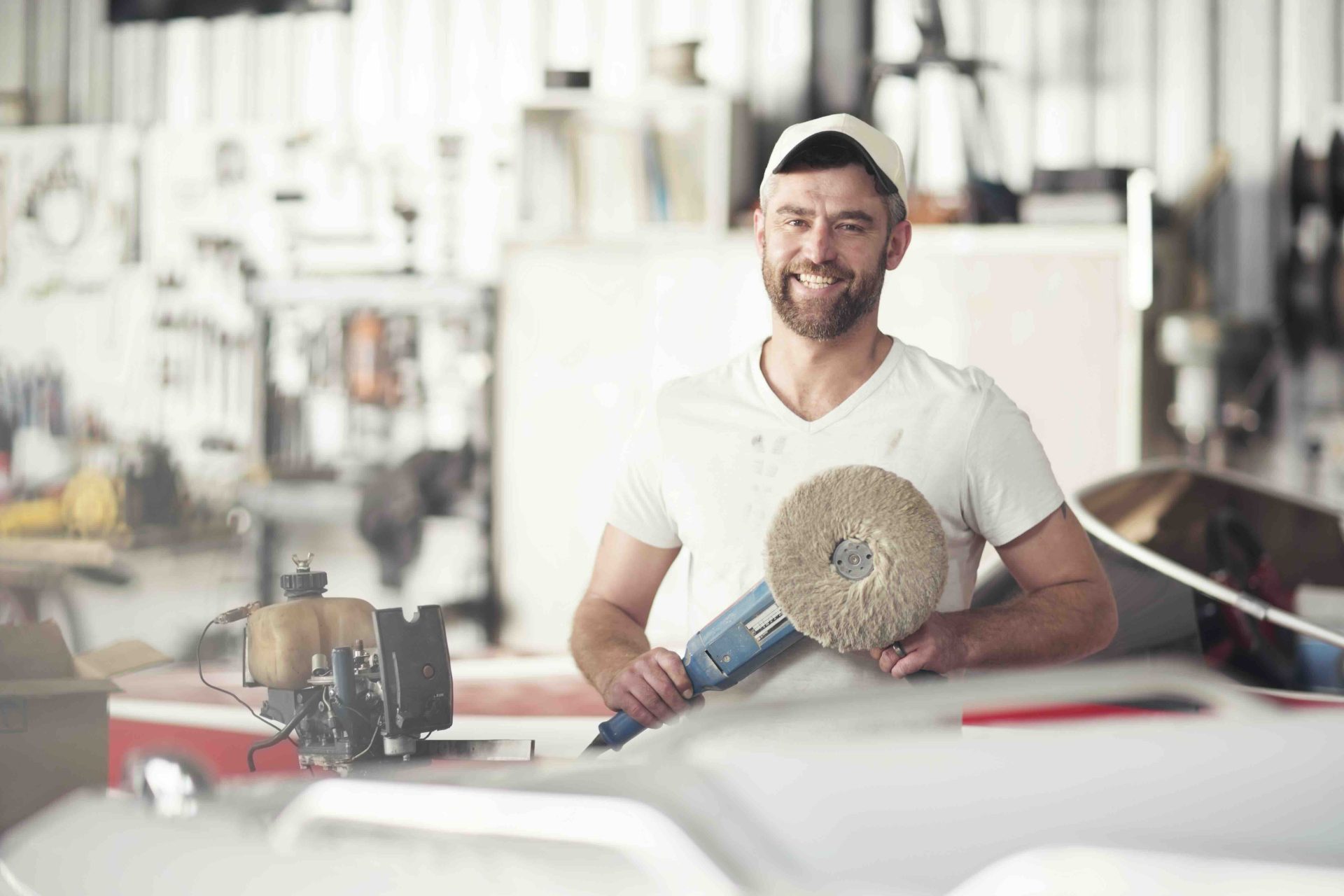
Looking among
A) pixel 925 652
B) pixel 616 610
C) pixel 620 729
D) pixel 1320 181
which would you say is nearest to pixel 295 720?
pixel 620 729

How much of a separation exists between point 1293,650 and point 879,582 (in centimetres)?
158

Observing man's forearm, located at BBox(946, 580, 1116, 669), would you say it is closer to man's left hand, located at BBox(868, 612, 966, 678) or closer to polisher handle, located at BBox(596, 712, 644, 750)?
man's left hand, located at BBox(868, 612, 966, 678)

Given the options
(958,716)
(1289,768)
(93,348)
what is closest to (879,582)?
(958,716)

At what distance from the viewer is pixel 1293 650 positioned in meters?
2.12

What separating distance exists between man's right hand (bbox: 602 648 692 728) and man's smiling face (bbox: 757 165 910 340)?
371mm

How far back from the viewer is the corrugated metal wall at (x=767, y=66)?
3947 millimetres

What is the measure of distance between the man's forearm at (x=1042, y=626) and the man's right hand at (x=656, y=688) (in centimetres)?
22

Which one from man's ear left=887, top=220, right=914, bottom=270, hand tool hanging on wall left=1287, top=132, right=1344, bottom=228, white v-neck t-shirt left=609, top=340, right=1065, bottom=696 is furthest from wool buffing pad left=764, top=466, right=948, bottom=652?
hand tool hanging on wall left=1287, top=132, right=1344, bottom=228

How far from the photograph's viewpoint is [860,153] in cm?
116

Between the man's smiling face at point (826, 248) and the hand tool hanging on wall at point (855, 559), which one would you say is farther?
the man's smiling face at point (826, 248)

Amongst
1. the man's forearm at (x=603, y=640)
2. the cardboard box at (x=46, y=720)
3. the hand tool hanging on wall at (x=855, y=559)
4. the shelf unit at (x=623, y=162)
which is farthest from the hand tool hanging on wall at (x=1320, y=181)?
Result: the cardboard box at (x=46, y=720)

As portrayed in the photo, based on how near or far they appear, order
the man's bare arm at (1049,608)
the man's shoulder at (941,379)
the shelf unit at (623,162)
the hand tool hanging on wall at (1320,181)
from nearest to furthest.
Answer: the man's bare arm at (1049,608) → the man's shoulder at (941,379) → the hand tool hanging on wall at (1320,181) → the shelf unit at (623,162)

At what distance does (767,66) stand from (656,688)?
3.71m

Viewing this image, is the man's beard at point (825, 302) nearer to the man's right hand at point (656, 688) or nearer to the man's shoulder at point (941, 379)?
the man's shoulder at point (941, 379)
